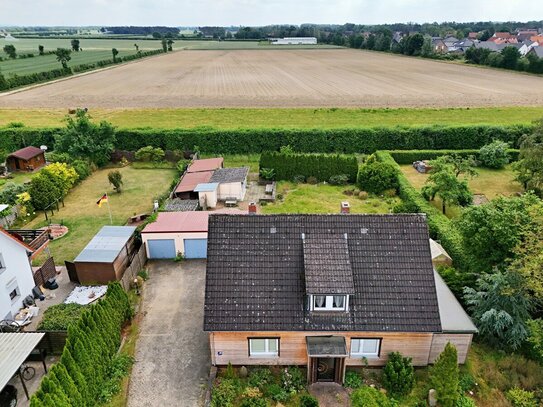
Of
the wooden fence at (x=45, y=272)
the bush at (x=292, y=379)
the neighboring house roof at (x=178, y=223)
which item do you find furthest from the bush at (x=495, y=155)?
the wooden fence at (x=45, y=272)

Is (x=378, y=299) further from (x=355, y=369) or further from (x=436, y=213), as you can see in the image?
(x=436, y=213)

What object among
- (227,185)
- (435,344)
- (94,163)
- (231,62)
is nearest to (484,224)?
(435,344)

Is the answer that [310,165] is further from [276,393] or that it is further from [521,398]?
[521,398]

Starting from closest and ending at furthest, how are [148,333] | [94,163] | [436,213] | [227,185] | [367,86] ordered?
1. [148,333]
2. [436,213]
3. [227,185]
4. [94,163]
5. [367,86]

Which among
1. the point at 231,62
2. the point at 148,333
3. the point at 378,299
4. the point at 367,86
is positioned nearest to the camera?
the point at 378,299

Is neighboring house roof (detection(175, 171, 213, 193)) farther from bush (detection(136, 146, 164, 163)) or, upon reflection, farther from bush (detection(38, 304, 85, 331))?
bush (detection(38, 304, 85, 331))
